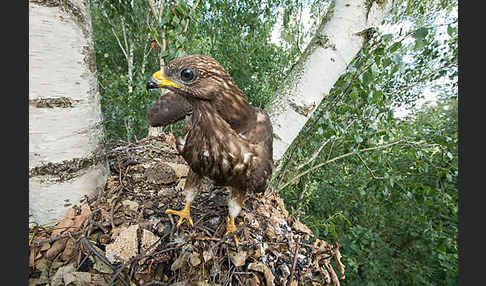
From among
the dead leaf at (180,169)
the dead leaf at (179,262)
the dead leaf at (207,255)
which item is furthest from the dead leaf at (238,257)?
the dead leaf at (180,169)

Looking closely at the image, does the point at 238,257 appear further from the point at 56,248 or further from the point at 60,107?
the point at 60,107

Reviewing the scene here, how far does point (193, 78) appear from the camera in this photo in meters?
1.05

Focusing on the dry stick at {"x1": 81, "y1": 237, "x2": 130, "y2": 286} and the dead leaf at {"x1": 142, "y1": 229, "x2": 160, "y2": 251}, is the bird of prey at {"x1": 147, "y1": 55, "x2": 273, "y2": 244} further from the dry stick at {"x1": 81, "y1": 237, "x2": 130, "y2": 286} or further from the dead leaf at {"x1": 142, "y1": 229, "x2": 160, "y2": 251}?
the dry stick at {"x1": 81, "y1": 237, "x2": 130, "y2": 286}

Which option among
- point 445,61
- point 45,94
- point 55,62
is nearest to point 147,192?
point 45,94

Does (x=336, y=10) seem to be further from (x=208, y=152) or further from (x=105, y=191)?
(x=105, y=191)

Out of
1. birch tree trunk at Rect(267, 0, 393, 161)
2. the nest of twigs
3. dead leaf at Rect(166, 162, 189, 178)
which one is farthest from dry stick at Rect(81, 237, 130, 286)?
birch tree trunk at Rect(267, 0, 393, 161)

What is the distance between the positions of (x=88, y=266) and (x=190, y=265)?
44cm

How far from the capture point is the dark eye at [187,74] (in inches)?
40.2

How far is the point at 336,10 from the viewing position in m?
1.32

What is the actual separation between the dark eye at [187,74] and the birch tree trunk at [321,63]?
65cm

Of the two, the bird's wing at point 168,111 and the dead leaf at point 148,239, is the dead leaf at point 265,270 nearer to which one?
the dead leaf at point 148,239

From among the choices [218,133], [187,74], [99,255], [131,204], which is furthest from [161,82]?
[99,255]

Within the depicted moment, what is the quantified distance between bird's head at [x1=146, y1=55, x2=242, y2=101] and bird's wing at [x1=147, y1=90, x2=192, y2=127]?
467 millimetres

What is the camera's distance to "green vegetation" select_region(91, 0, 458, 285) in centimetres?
175
